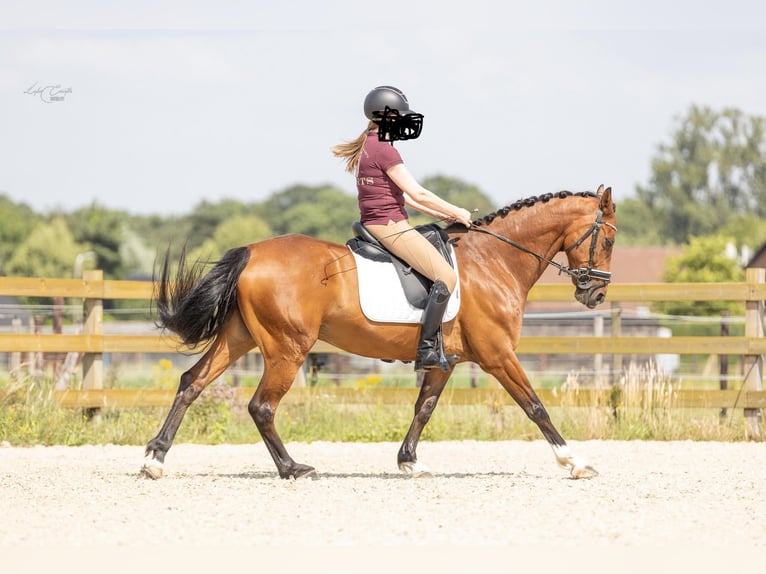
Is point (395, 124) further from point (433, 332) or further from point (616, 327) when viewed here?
point (616, 327)

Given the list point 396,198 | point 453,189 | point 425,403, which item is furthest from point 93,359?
point 453,189

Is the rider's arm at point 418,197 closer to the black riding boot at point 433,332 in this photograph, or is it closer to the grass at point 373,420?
the black riding boot at point 433,332

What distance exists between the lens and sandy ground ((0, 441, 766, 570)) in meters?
5.32

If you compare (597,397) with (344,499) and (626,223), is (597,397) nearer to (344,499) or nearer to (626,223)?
(344,499)

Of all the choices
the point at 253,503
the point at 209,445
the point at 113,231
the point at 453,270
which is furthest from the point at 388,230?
the point at 113,231

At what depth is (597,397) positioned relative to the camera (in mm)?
11039

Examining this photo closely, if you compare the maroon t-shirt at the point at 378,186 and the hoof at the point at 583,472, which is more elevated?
the maroon t-shirt at the point at 378,186

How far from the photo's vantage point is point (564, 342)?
1133cm

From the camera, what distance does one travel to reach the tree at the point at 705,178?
72938mm

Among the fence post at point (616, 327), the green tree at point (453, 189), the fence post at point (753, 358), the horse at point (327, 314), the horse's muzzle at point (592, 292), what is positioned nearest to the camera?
the horse at point (327, 314)

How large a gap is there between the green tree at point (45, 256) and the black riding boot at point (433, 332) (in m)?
58.1

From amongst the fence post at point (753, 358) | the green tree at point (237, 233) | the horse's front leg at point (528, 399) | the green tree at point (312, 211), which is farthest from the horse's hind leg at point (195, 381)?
the green tree at point (312, 211)

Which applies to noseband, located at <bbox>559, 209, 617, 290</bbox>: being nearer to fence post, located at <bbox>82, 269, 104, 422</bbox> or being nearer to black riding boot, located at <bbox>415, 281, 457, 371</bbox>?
black riding boot, located at <bbox>415, 281, 457, 371</bbox>

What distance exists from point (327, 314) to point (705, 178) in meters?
71.8
